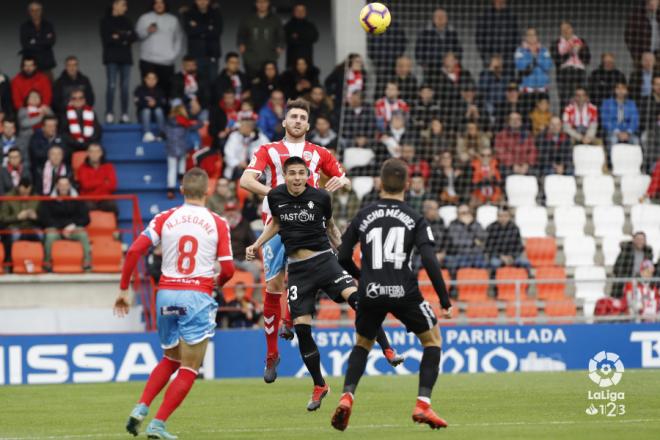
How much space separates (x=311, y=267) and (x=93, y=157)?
1099 centimetres

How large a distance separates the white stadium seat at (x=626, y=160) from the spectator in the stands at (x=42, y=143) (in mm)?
9811

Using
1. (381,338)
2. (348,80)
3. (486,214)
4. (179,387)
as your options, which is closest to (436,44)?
(348,80)

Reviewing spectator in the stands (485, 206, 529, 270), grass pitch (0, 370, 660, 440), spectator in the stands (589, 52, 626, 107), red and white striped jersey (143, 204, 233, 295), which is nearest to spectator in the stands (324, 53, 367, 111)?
spectator in the stands (485, 206, 529, 270)

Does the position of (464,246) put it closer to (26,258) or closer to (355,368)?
(26,258)

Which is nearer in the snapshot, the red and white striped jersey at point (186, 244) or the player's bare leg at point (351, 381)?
the player's bare leg at point (351, 381)

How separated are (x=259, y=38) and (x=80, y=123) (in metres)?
3.83

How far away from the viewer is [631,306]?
66.7 ft

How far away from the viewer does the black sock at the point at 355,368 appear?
32.5 ft

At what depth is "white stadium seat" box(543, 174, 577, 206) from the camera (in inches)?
910

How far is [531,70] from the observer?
24203 mm

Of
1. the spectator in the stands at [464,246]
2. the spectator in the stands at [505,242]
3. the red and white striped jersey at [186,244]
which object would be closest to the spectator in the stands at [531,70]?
the spectator in the stands at [505,242]

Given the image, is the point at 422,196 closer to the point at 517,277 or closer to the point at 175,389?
the point at 517,277

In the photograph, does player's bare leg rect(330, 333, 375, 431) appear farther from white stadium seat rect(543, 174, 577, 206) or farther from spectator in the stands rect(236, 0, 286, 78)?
spectator in the stands rect(236, 0, 286, 78)

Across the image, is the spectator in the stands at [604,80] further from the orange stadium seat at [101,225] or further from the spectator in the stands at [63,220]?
the spectator in the stands at [63,220]
